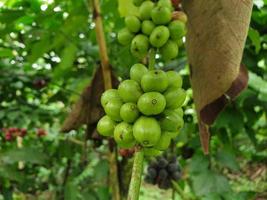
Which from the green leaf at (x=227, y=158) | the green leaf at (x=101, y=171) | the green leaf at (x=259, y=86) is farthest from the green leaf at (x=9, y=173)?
the green leaf at (x=259, y=86)

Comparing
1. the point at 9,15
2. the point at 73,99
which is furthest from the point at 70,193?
the point at 9,15

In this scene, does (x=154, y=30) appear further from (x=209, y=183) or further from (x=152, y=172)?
(x=152, y=172)

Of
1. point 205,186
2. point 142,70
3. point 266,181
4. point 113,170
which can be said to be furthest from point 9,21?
point 266,181

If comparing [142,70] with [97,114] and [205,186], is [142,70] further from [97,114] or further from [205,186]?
[205,186]

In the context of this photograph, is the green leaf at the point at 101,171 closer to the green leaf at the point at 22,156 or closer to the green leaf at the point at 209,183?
the green leaf at the point at 22,156

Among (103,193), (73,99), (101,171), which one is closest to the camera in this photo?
(103,193)

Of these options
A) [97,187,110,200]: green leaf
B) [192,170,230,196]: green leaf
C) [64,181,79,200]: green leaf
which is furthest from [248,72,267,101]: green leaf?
[64,181,79,200]: green leaf

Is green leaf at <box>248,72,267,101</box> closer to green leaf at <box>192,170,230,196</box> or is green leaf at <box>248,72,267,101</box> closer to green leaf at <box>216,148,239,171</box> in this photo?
green leaf at <box>192,170,230,196</box>
